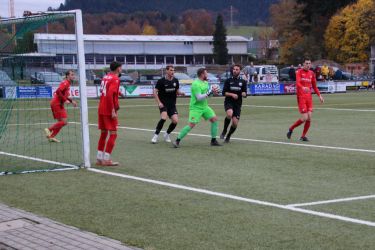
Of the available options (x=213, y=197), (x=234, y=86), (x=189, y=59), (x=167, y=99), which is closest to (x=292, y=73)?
(x=234, y=86)

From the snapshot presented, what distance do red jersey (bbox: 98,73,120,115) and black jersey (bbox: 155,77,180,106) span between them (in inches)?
158

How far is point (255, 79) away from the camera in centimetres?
5366

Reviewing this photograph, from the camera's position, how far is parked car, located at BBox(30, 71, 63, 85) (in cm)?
1277

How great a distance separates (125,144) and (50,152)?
2.07 m

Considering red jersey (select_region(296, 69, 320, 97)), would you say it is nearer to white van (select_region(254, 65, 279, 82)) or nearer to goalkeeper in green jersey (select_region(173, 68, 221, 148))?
goalkeeper in green jersey (select_region(173, 68, 221, 148))

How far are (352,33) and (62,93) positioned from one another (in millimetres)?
64816

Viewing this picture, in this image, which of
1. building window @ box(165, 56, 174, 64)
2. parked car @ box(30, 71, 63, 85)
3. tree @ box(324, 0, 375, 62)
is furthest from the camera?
building window @ box(165, 56, 174, 64)

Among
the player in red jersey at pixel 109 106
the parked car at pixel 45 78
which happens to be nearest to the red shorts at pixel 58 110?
the parked car at pixel 45 78

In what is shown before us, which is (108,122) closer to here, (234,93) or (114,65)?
(114,65)

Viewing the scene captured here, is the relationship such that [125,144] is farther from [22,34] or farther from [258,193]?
[258,193]

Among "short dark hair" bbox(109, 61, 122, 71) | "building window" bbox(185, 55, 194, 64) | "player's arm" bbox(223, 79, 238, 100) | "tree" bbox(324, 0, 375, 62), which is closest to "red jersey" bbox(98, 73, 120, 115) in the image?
"short dark hair" bbox(109, 61, 122, 71)

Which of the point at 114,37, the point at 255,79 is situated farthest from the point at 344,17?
the point at 114,37

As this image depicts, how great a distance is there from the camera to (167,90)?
15.3 metres

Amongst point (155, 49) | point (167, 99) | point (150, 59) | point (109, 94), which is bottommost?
point (167, 99)
